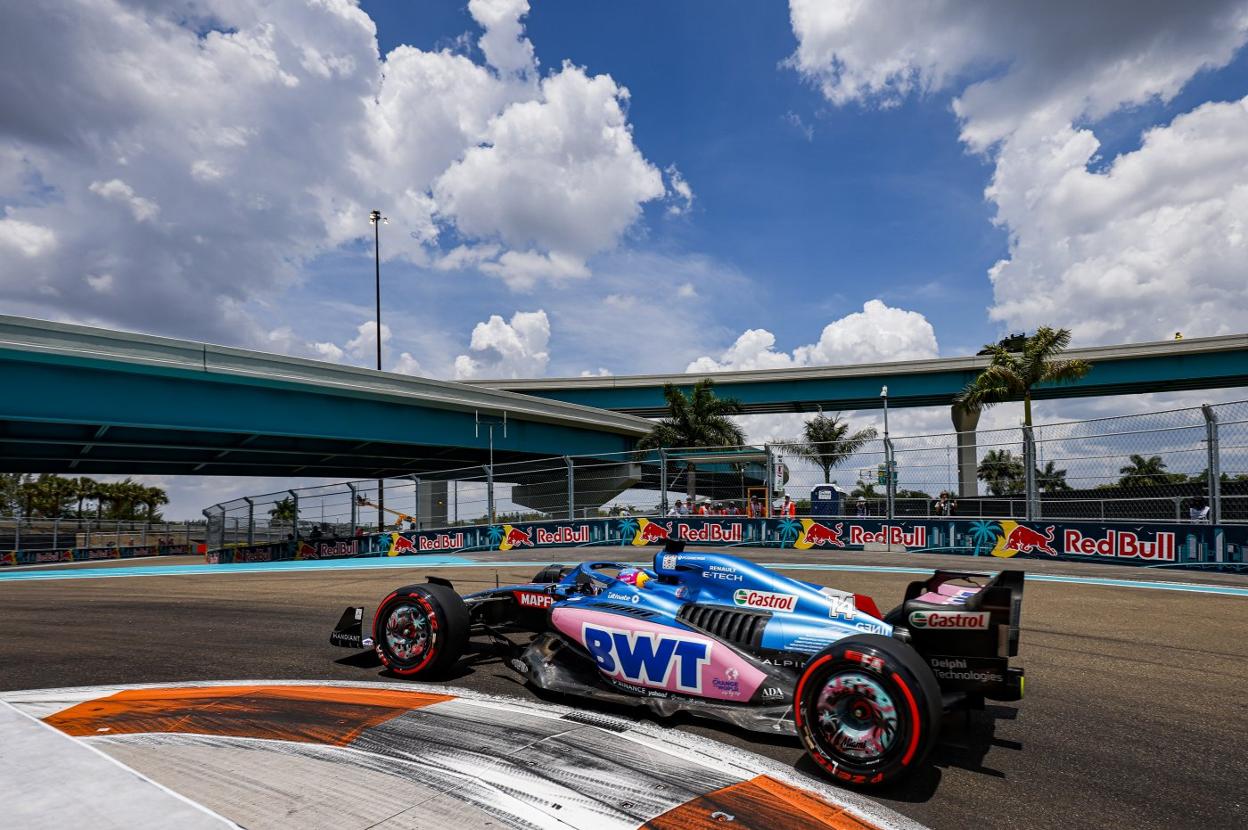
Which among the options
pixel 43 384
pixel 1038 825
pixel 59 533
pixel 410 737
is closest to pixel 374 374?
pixel 43 384

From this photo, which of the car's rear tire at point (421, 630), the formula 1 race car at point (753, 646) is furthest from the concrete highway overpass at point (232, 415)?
the formula 1 race car at point (753, 646)

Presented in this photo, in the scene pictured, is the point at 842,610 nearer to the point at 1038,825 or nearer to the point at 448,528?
the point at 1038,825

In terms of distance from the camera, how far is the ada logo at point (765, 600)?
4.40 m

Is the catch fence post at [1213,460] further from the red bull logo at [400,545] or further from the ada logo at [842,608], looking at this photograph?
the red bull logo at [400,545]

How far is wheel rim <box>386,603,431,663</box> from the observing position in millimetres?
5094

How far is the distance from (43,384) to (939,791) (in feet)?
84.2

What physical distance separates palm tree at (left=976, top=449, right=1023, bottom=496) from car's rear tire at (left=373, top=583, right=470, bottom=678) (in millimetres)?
11219

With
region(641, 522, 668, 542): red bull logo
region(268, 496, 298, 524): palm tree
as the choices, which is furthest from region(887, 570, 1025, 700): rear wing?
region(268, 496, 298, 524): palm tree

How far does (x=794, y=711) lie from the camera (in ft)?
11.3

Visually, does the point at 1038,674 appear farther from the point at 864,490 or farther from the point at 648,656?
the point at 864,490

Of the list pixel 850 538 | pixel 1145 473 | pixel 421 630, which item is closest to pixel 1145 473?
pixel 1145 473

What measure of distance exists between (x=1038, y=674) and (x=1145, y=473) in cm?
790

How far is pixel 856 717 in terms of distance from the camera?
3.33m

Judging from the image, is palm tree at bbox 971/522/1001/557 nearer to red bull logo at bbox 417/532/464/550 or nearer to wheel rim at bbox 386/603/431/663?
wheel rim at bbox 386/603/431/663
